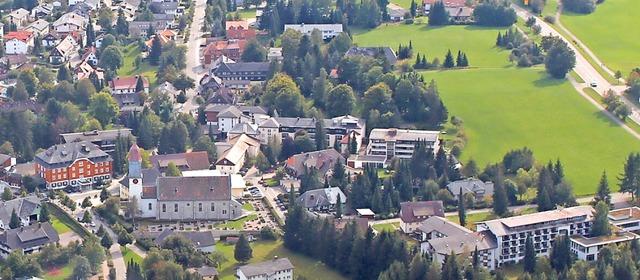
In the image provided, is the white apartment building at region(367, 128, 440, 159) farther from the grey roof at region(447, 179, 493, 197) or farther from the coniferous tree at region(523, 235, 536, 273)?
the coniferous tree at region(523, 235, 536, 273)

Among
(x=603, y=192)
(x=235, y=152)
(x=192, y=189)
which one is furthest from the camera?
(x=235, y=152)

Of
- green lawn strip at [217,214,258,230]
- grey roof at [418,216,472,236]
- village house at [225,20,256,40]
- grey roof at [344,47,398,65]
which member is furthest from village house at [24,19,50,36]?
grey roof at [418,216,472,236]

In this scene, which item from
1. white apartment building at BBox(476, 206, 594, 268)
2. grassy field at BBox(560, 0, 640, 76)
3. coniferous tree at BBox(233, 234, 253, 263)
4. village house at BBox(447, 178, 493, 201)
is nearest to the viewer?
white apartment building at BBox(476, 206, 594, 268)

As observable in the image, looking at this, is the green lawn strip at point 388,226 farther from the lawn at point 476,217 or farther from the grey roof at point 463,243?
the grey roof at point 463,243

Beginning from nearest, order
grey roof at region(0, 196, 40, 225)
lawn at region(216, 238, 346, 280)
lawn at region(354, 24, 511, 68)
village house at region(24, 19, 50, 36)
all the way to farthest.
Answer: lawn at region(216, 238, 346, 280)
grey roof at region(0, 196, 40, 225)
lawn at region(354, 24, 511, 68)
village house at region(24, 19, 50, 36)

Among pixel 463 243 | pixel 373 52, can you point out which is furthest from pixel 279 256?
pixel 373 52

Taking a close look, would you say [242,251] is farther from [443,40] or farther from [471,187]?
[443,40]
